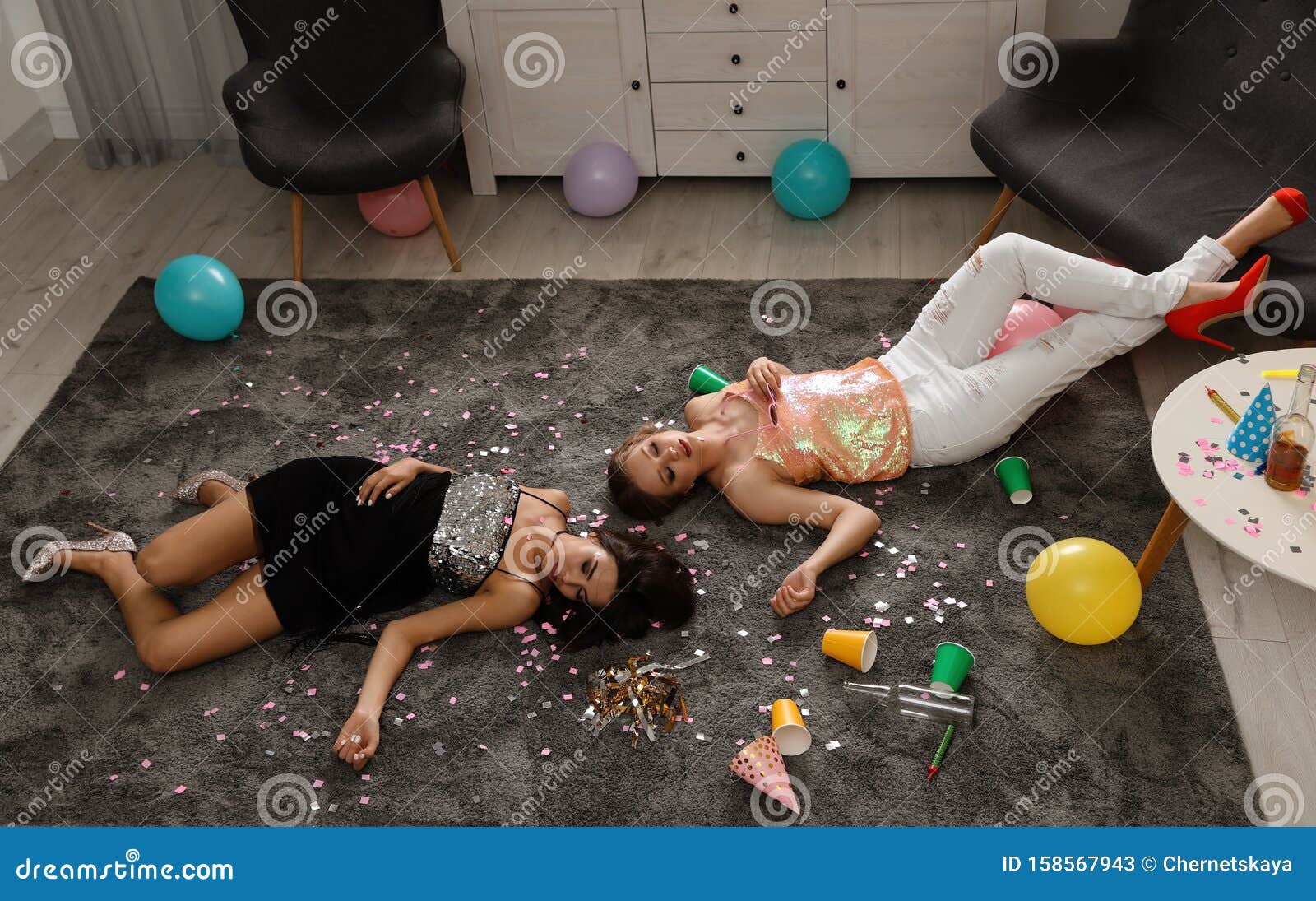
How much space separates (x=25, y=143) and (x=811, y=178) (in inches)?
114

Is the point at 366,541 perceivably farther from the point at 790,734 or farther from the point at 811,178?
the point at 811,178

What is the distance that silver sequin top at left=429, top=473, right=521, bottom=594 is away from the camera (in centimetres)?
235

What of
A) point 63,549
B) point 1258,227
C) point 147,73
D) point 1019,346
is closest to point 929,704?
point 1019,346

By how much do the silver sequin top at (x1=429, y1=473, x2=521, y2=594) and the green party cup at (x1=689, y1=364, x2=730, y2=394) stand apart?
75cm

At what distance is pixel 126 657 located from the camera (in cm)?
241

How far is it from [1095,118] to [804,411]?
140 cm

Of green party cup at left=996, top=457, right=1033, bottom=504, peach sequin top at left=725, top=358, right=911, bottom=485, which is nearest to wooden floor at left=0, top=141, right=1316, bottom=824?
green party cup at left=996, top=457, right=1033, bottom=504

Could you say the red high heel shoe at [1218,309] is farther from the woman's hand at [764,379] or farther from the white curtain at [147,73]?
the white curtain at [147,73]

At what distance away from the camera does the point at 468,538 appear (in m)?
2.35

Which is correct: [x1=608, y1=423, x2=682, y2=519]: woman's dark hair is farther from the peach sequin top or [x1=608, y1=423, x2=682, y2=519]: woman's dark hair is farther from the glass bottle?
the glass bottle

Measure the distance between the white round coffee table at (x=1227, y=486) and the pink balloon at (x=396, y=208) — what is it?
2349 millimetres

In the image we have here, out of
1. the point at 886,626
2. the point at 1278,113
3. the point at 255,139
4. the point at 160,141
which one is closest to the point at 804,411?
the point at 886,626

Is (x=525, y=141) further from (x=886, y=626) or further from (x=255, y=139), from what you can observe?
(x=886, y=626)

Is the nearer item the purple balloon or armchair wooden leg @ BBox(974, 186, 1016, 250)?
armchair wooden leg @ BBox(974, 186, 1016, 250)
